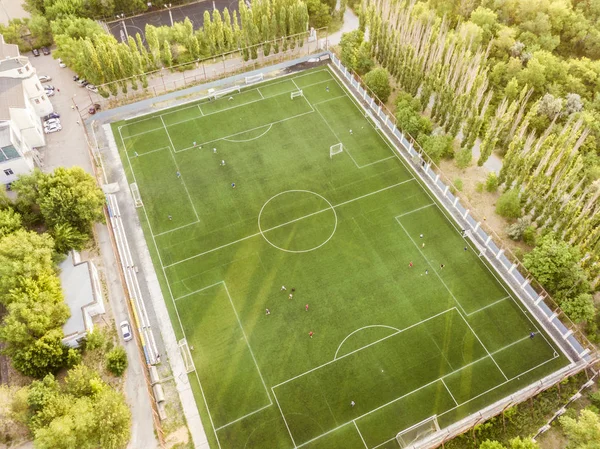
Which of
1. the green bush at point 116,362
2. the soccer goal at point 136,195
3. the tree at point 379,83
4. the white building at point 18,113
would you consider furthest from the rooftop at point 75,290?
the tree at point 379,83

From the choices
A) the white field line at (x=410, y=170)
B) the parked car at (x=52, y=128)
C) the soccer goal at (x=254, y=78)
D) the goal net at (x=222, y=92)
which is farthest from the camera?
the soccer goal at (x=254, y=78)

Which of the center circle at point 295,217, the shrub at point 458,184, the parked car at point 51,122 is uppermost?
the parked car at point 51,122

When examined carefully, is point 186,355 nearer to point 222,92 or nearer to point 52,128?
point 222,92

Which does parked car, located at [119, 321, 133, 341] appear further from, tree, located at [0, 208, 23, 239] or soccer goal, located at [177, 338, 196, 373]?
tree, located at [0, 208, 23, 239]

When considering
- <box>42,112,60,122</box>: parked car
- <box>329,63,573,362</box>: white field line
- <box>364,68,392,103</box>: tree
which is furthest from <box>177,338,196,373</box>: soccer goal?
<box>364,68,392,103</box>: tree

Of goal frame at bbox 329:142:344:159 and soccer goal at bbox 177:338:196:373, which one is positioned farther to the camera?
goal frame at bbox 329:142:344:159

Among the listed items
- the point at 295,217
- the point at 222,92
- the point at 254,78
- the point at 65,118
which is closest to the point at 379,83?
the point at 254,78

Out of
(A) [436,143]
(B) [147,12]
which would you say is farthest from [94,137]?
(A) [436,143]

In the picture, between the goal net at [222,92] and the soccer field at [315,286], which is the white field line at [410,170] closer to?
the soccer field at [315,286]
